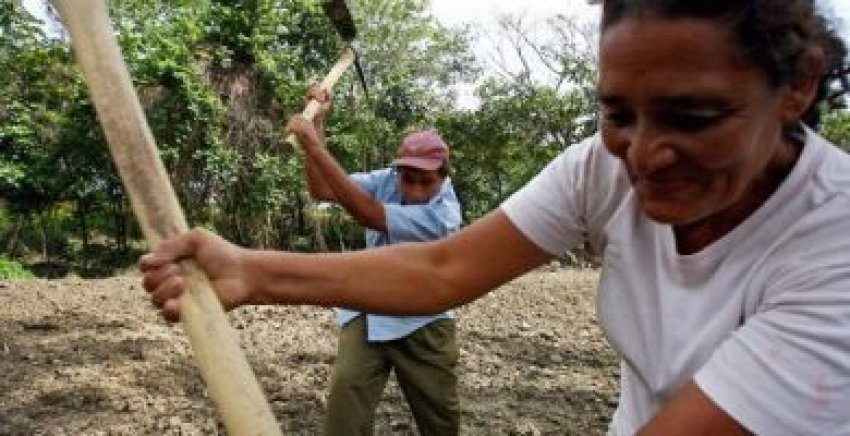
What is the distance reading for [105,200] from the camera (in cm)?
1569

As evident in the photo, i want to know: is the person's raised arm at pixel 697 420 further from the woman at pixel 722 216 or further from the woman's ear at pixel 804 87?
the woman's ear at pixel 804 87

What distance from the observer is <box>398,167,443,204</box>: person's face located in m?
3.80

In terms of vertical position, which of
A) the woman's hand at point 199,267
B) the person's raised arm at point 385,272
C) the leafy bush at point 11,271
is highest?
the woman's hand at point 199,267

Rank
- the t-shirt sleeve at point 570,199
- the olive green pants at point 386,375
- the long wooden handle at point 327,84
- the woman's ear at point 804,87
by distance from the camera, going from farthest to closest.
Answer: the long wooden handle at point 327,84, the olive green pants at point 386,375, the t-shirt sleeve at point 570,199, the woman's ear at point 804,87

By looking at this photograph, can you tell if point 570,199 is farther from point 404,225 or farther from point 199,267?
point 404,225

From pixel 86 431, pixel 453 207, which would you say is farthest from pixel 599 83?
pixel 86 431

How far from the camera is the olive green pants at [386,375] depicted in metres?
3.72

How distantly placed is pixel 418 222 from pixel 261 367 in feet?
8.97

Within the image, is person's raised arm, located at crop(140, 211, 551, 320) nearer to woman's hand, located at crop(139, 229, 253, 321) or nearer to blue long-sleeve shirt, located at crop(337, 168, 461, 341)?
woman's hand, located at crop(139, 229, 253, 321)

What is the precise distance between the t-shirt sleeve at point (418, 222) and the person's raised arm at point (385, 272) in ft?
6.45

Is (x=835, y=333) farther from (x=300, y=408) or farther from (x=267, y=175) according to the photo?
(x=267, y=175)

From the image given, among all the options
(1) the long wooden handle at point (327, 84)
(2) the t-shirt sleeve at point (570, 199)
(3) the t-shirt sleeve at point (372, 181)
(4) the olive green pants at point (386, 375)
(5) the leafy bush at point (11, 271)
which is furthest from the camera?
(5) the leafy bush at point (11, 271)

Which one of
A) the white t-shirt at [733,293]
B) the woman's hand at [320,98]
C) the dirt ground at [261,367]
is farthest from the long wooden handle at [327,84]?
the white t-shirt at [733,293]

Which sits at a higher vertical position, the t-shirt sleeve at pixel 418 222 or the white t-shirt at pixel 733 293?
the white t-shirt at pixel 733 293
